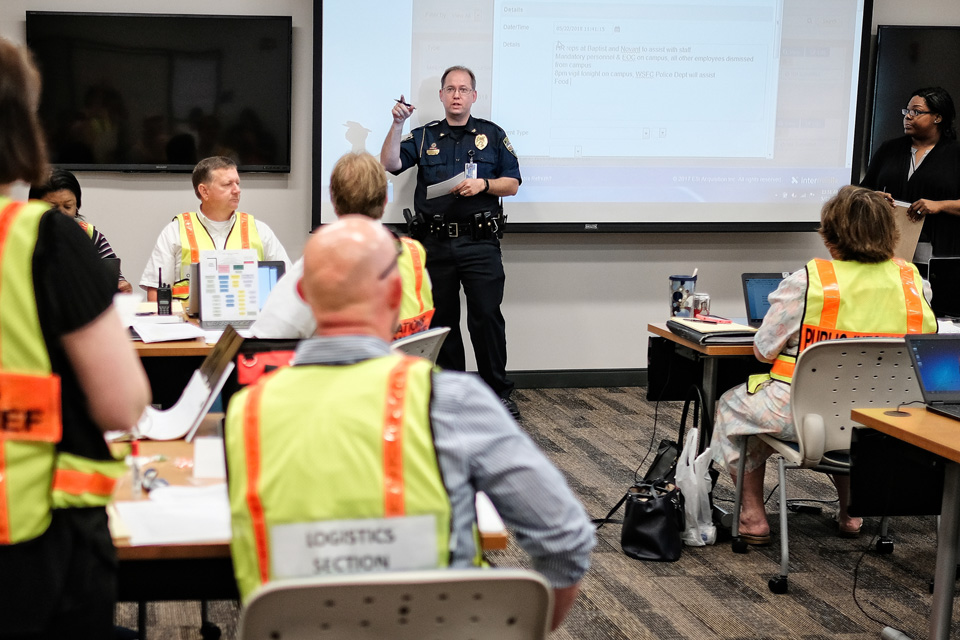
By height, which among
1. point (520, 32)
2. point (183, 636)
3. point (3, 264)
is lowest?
point (183, 636)

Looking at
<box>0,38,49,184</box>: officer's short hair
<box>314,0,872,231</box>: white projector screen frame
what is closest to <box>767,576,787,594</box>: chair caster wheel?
<box>0,38,49,184</box>: officer's short hair

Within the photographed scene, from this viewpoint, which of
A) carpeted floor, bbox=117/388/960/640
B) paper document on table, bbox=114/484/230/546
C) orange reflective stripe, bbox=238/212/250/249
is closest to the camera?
paper document on table, bbox=114/484/230/546

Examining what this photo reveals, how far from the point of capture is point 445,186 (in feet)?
17.3

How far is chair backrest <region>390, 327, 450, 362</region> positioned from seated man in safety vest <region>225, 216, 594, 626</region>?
1290mm

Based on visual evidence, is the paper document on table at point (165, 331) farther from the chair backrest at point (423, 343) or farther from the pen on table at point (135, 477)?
the pen on table at point (135, 477)

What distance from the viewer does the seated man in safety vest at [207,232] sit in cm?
463

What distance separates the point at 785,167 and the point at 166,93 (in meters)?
3.60

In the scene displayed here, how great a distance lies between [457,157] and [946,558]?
11.7ft

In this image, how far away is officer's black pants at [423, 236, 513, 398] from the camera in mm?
5543

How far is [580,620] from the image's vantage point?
309 centimetres

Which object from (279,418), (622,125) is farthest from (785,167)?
(279,418)

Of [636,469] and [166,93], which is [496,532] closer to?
[636,469]

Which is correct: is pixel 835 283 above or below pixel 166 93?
below

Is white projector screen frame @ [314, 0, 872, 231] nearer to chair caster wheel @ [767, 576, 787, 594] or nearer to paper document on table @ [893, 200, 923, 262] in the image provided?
paper document on table @ [893, 200, 923, 262]
